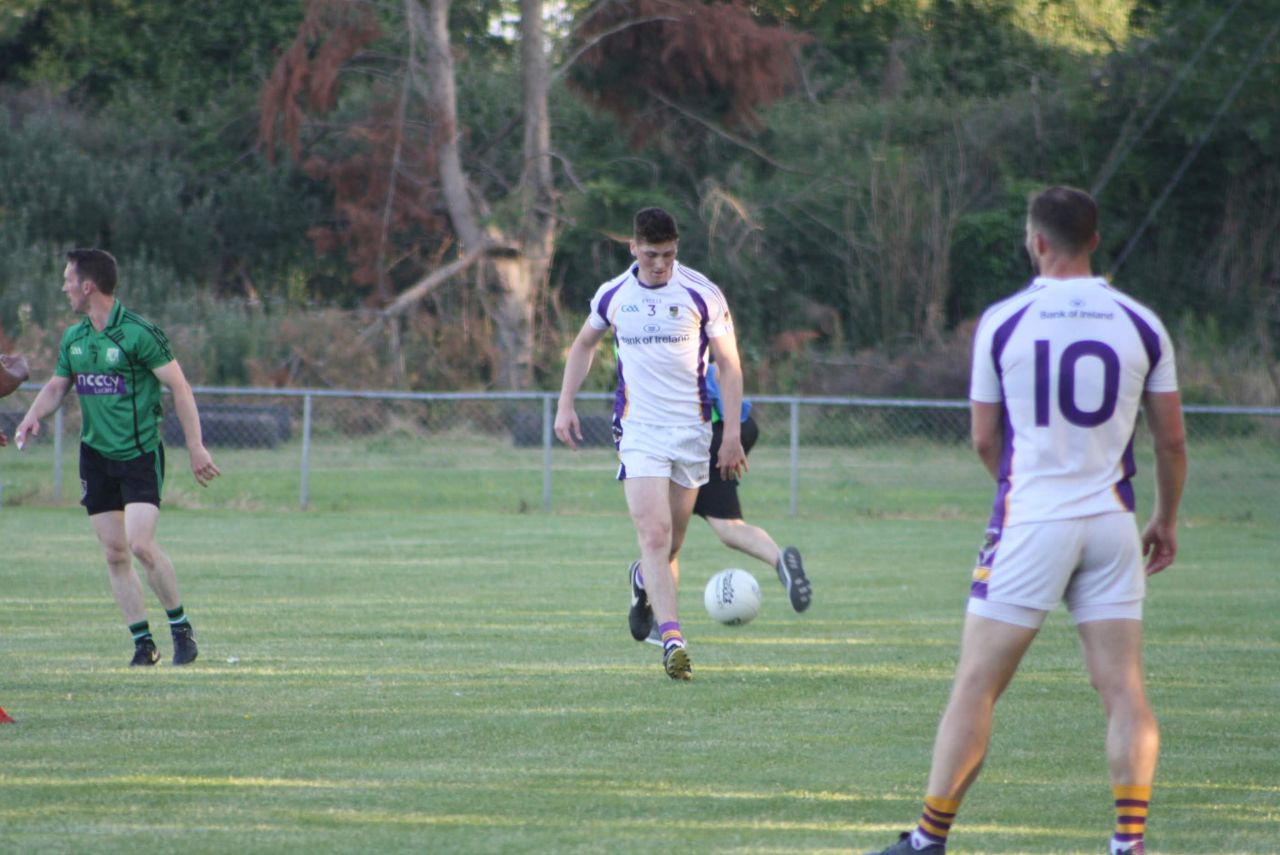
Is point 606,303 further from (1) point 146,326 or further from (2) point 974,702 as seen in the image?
(2) point 974,702

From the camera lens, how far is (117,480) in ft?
28.5

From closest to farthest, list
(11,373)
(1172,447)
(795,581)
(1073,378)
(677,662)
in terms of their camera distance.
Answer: (1073,378)
(1172,447)
(11,373)
(677,662)
(795,581)

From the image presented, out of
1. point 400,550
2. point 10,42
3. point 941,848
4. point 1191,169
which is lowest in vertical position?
point 400,550

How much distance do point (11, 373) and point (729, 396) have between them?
335 centimetres

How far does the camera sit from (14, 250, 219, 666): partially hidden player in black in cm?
859

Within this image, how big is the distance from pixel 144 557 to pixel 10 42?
4026 centimetres

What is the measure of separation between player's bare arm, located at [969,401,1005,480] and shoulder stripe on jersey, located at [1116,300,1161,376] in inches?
16.0

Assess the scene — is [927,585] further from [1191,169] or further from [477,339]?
[1191,169]

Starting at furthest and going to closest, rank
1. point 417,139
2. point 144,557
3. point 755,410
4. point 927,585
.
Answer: point 417,139 → point 755,410 → point 927,585 → point 144,557

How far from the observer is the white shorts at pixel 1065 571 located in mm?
4508

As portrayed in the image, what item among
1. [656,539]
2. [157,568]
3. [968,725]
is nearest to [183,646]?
[157,568]

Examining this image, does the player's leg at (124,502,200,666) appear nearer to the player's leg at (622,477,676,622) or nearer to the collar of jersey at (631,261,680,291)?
the player's leg at (622,477,676,622)

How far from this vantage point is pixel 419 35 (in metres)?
33.5

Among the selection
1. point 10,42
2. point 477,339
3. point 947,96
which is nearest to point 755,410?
point 477,339
